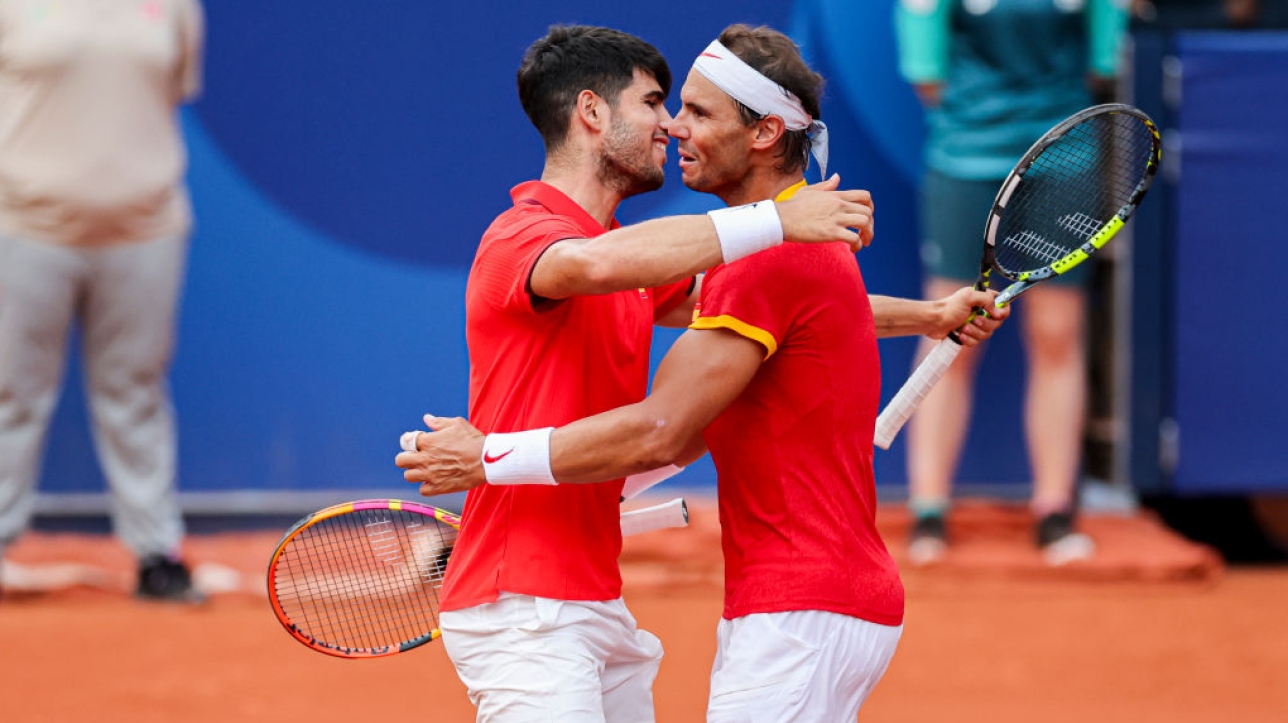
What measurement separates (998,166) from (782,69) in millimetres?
3763

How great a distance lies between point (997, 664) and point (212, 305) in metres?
3.77

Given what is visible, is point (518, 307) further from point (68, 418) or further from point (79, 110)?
point (68, 418)

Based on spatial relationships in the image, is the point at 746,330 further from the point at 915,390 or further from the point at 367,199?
the point at 367,199

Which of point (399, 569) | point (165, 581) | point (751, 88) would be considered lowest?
point (165, 581)

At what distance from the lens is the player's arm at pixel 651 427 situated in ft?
10.3

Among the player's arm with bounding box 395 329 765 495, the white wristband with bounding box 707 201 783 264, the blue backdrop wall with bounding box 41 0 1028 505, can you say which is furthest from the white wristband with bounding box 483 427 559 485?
the blue backdrop wall with bounding box 41 0 1028 505

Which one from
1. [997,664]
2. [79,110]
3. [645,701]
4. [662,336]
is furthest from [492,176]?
[645,701]

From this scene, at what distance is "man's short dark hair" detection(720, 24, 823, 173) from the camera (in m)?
3.37

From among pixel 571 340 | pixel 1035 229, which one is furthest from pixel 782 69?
pixel 1035 229

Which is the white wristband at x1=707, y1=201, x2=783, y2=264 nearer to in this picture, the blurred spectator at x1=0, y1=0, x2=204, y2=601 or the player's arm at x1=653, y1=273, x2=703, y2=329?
the player's arm at x1=653, y1=273, x2=703, y2=329

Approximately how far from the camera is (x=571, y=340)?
335 cm

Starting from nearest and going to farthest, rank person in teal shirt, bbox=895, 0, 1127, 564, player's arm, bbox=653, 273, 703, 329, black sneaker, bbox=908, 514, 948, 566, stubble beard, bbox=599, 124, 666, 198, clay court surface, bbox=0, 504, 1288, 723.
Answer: stubble beard, bbox=599, 124, 666, 198
player's arm, bbox=653, 273, 703, 329
clay court surface, bbox=0, 504, 1288, 723
person in teal shirt, bbox=895, 0, 1127, 564
black sneaker, bbox=908, 514, 948, 566

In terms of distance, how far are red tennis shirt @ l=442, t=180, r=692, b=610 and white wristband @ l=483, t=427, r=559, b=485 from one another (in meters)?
0.12

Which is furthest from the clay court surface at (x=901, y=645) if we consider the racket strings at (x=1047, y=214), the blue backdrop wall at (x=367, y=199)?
the racket strings at (x=1047, y=214)
